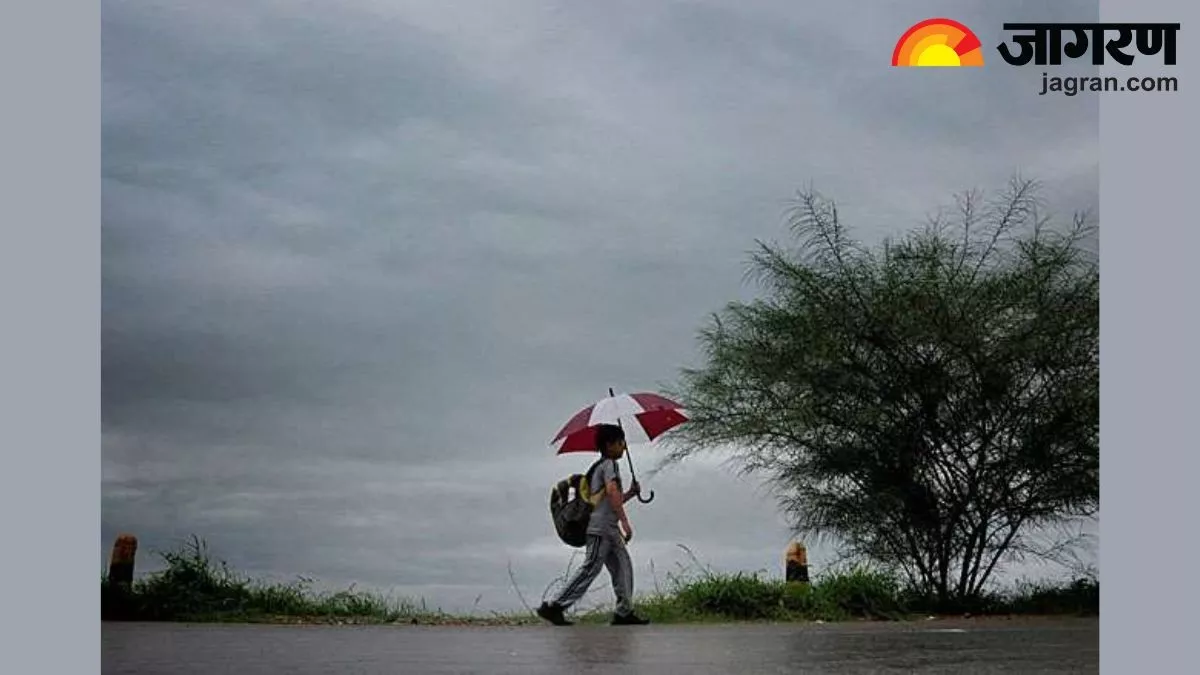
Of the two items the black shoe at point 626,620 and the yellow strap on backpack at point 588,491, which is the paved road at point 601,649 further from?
the yellow strap on backpack at point 588,491

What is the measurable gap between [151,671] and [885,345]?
23.7ft

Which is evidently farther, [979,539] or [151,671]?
[979,539]

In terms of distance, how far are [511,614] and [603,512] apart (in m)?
1.69

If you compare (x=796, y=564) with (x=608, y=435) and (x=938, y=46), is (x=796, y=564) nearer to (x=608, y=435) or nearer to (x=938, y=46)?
(x=608, y=435)

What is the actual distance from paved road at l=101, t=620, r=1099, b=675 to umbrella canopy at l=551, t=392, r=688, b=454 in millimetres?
1369

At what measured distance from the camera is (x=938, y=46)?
11.7m

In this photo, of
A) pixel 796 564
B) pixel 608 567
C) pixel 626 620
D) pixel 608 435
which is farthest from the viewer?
pixel 796 564

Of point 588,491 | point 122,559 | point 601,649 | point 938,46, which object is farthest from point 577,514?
point 938,46

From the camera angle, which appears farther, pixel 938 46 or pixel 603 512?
pixel 938 46

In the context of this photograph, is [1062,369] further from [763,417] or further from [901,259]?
[763,417]

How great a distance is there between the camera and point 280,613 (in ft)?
39.5

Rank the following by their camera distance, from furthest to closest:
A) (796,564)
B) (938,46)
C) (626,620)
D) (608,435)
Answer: (796,564), (938,46), (626,620), (608,435)
